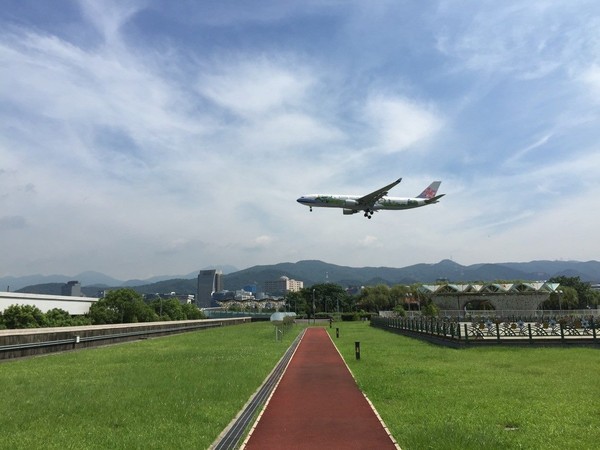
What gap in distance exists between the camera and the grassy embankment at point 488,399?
7802mm

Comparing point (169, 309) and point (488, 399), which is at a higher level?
point (488, 399)

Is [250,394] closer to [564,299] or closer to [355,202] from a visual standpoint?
[355,202]

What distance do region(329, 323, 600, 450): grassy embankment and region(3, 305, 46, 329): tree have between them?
39159 mm

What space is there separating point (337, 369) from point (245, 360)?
14.4ft

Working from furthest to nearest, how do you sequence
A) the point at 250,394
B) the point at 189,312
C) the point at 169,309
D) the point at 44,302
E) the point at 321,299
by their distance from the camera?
the point at 321,299 → the point at 189,312 → the point at 169,309 → the point at 44,302 → the point at 250,394

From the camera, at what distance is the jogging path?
25.4 ft

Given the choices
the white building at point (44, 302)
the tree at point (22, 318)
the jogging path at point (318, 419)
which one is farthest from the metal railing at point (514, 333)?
the white building at point (44, 302)

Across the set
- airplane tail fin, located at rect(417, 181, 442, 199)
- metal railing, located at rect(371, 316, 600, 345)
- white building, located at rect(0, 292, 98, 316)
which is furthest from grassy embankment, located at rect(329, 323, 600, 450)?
white building, located at rect(0, 292, 98, 316)

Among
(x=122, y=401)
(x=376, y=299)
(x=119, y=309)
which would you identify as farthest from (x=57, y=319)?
(x=376, y=299)

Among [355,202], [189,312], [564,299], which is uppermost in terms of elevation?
[355,202]

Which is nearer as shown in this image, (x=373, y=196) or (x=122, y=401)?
(x=122, y=401)

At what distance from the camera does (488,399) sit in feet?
36.1

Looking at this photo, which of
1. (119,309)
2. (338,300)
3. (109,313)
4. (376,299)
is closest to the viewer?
(109,313)

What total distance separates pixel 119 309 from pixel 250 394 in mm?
61354
